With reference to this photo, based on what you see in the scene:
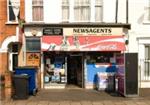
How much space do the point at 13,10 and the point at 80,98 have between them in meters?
8.00

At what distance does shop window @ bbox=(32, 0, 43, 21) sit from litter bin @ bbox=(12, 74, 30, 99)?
21.0ft

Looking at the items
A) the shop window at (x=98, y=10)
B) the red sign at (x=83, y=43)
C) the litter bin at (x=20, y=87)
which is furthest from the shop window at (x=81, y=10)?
the litter bin at (x=20, y=87)

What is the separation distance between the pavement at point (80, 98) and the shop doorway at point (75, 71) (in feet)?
6.50

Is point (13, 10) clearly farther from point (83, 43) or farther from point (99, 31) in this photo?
point (99, 31)

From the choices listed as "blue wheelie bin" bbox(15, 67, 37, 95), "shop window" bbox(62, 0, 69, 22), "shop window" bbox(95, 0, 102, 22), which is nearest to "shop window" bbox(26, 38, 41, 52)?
"shop window" bbox(62, 0, 69, 22)

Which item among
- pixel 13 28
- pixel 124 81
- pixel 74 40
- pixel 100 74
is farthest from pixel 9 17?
pixel 124 81

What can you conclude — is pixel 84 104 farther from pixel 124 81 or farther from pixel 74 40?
pixel 74 40

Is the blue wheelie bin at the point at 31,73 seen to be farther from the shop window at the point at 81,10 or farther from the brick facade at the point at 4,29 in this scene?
the shop window at the point at 81,10

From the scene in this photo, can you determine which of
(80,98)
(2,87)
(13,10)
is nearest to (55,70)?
(13,10)

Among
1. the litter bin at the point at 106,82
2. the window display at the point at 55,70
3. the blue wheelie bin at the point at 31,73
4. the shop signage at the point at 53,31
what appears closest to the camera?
the blue wheelie bin at the point at 31,73

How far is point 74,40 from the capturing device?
83.2 ft

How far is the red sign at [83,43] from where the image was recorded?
82.7 ft

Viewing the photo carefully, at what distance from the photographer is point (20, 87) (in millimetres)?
20734

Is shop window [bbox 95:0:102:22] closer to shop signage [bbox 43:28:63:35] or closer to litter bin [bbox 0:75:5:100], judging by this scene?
shop signage [bbox 43:28:63:35]
